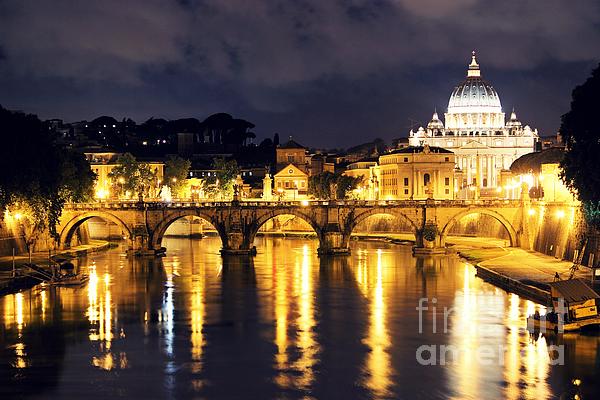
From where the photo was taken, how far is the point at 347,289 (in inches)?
2876

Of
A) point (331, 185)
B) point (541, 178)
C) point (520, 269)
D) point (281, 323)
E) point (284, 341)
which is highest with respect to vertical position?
point (331, 185)

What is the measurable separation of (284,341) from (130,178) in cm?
9120

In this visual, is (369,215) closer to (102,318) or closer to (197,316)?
(197,316)

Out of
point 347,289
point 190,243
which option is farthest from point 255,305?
point 190,243

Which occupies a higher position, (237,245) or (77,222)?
(77,222)

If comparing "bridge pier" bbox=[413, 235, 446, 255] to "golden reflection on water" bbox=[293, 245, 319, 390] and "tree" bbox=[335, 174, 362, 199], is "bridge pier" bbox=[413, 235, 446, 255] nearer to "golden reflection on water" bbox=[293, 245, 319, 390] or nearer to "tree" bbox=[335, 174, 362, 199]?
"golden reflection on water" bbox=[293, 245, 319, 390]

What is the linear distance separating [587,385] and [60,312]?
33326 mm

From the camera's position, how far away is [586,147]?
66.1 metres

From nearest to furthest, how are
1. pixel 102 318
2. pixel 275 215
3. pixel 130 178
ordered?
1. pixel 102 318
2. pixel 275 215
3. pixel 130 178

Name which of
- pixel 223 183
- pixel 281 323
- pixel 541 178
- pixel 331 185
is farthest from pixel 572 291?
pixel 223 183

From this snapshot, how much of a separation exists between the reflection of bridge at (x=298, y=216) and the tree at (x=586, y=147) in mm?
28240

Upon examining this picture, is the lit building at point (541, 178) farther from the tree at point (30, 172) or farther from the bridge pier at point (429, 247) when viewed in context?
the tree at point (30, 172)

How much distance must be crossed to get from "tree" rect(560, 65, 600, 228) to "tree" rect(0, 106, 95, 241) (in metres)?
41.9

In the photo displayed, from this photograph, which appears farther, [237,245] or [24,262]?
[237,245]
